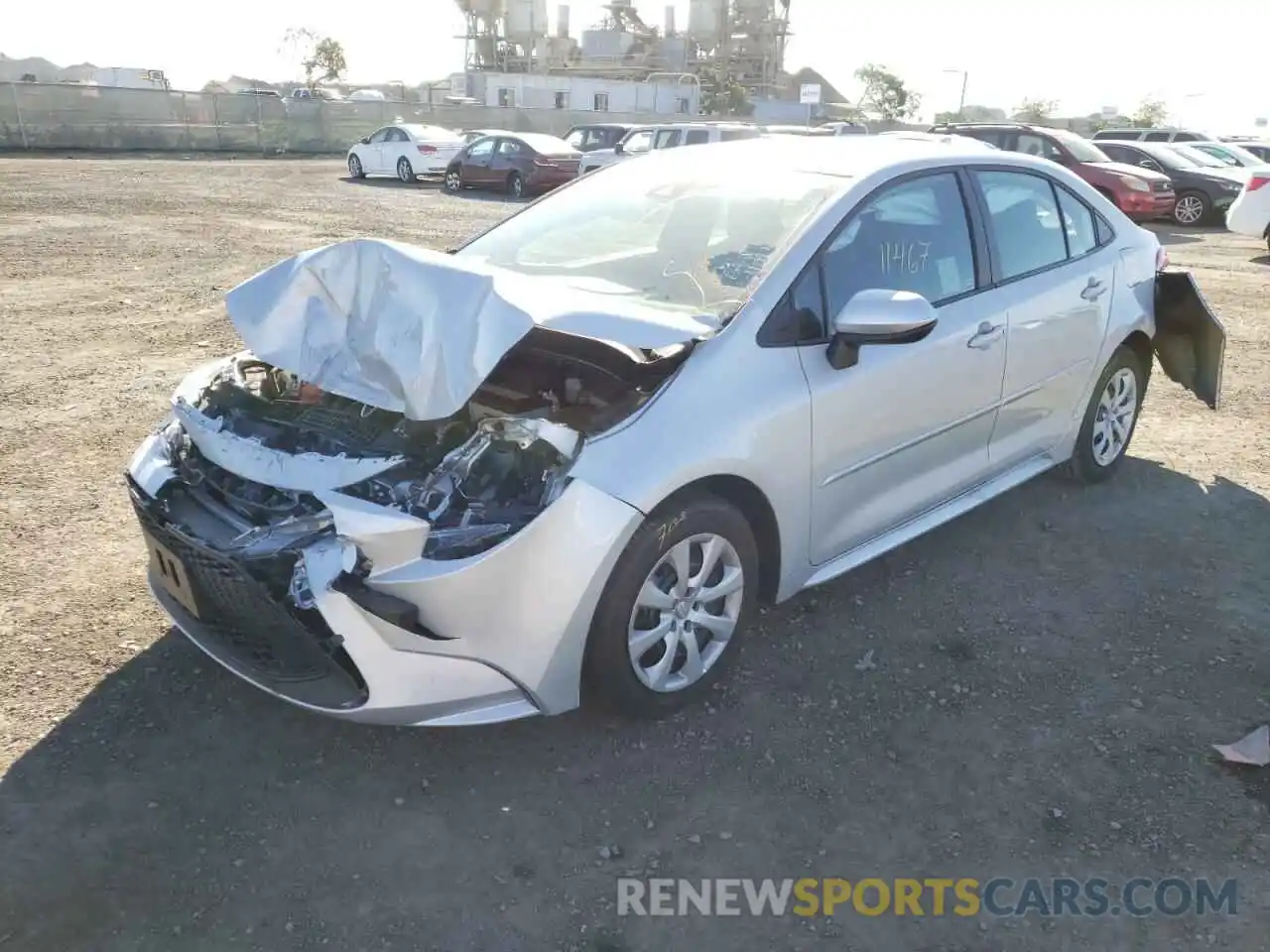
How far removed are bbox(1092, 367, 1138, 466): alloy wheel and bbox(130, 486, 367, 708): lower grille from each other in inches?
152

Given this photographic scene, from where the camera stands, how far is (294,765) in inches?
116

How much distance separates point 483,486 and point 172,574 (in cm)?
104

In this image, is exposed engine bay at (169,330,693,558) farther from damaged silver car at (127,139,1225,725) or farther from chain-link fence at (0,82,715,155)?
chain-link fence at (0,82,715,155)

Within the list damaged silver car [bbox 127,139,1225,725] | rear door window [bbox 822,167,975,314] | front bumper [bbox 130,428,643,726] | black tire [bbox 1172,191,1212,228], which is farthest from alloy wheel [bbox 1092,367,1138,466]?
black tire [bbox 1172,191,1212,228]

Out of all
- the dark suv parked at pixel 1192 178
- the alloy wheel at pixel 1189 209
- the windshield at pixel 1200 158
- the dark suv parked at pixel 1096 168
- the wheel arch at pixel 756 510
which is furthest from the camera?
the windshield at pixel 1200 158

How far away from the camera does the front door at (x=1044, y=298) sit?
Result: 162 inches

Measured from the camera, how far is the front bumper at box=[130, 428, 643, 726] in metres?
2.56

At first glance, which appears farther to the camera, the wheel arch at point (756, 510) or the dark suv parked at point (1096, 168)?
the dark suv parked at point (1096, 168)

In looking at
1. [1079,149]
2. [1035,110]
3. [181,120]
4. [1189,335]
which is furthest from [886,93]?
[1189,335]

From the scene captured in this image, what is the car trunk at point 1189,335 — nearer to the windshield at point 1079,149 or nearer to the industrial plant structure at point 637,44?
the windshield at point 1079,149

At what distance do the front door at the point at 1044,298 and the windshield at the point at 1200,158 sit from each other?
603 inches

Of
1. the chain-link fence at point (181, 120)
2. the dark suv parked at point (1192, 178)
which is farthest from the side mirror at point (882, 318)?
the chain-link fence at point (181, 120)

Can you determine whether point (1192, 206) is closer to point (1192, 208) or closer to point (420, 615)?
point (1192, 208)

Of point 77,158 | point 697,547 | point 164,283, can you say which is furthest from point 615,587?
point 77,158
